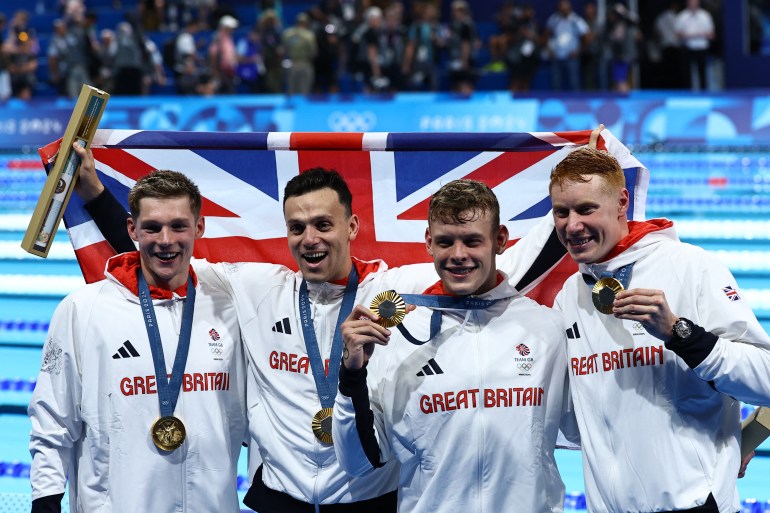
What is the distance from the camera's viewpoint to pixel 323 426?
9.07 ft

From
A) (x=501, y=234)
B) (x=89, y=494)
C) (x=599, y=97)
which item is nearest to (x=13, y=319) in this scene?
(x=89, y=494)

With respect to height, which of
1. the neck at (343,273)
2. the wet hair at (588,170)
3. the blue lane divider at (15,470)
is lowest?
the blue lane divider at (15,470)

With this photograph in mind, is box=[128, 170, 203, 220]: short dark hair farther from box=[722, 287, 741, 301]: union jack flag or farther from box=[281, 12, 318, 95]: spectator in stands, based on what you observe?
box=[281, 12, 318, 95]: spectator in stands

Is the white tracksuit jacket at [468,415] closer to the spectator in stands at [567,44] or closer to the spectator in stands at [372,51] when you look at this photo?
the spectator in stands at [372,51]

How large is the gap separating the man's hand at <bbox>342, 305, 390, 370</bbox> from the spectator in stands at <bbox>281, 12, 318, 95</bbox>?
12620 mm

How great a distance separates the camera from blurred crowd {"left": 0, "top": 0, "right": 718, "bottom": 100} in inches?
580

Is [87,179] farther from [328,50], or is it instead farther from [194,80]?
[194,80]

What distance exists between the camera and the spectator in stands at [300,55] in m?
14.7

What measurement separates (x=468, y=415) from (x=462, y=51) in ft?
42.4

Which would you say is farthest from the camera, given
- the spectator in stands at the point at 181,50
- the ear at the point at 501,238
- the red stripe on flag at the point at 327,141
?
the spectator in stands at the point at 181,50

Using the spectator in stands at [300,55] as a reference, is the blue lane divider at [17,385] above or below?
below

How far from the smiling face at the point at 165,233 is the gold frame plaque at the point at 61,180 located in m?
0.36

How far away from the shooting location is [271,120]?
513 inches

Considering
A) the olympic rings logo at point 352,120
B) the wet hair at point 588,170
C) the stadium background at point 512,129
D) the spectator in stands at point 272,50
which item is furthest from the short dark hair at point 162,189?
the spectator in stands at point 272,50
